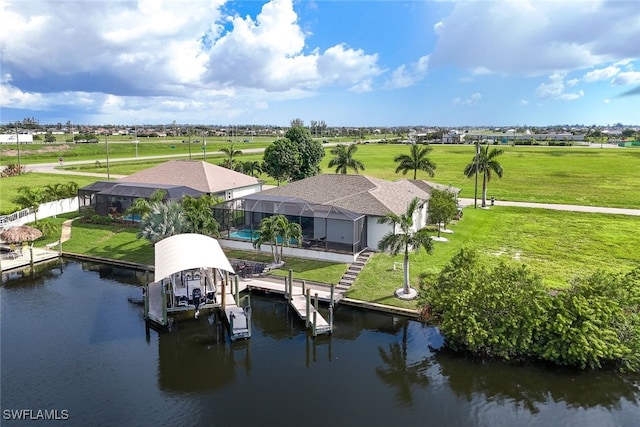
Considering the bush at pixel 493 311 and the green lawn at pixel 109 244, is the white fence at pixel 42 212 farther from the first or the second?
the bush at pixel 493 311

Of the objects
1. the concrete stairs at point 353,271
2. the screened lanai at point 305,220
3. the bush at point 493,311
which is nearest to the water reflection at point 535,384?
the bush at point 493,311

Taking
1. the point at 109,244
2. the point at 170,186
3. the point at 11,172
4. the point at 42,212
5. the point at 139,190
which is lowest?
the point at 109,244

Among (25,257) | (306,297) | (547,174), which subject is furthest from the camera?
(547,174)

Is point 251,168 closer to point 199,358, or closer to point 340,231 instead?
point 340,231

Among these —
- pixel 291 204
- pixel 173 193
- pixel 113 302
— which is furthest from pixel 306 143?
pixel 113 302

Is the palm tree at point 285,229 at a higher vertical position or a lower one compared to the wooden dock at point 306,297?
higher

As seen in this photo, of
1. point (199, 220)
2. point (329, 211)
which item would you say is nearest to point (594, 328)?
point (329, 211)
